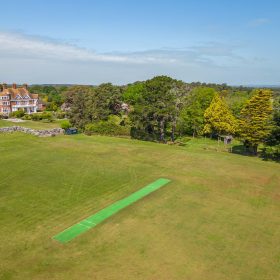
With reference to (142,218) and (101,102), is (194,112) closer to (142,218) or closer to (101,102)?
(101,102)

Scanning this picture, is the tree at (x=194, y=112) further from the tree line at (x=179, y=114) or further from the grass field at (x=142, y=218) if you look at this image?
the grass field at (x=142, y=218)

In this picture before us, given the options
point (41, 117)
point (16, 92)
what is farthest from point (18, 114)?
point (16, 92)

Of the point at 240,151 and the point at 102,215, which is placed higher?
the point at 240,151

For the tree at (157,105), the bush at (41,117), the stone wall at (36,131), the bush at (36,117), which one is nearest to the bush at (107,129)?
the tree at (157,105)

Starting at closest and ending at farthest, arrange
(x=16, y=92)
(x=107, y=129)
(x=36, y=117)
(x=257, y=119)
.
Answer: (x=257, y=119)
(x=107, y=129)
(x=36, y=117)
(x=16, y=92)

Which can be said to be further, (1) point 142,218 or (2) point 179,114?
(2) point 179,114

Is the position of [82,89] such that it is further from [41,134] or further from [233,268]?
[233,268]

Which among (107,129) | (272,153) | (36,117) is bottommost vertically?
(272,153)

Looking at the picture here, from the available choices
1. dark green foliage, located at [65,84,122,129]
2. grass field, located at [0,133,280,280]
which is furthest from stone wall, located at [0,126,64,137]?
grass field, located at [0,133,280,280]
